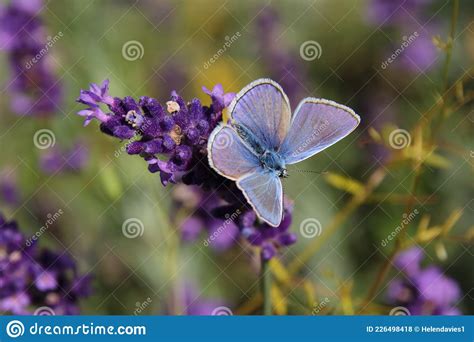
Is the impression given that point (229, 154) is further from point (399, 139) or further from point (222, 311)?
point (399, 139)

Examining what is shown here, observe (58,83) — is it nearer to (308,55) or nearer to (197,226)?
(197,226)

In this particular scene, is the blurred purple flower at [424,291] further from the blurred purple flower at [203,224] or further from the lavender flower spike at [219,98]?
the lavender flower spike at [219,98]

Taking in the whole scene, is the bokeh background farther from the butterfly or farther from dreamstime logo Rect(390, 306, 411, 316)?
the butterfly

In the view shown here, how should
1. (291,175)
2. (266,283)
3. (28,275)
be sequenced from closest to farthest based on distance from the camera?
(266,283) < (28,275) < (291,175)
